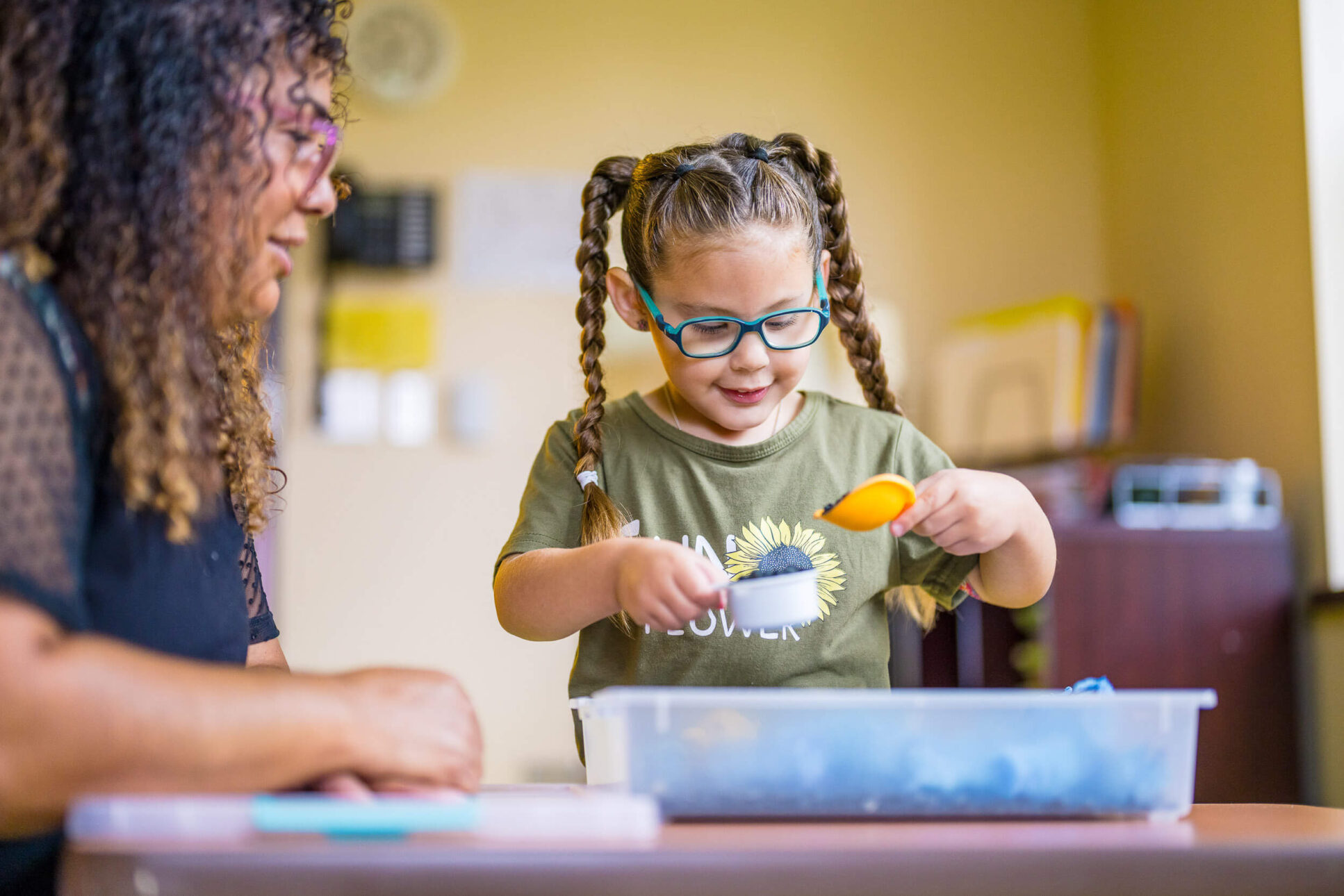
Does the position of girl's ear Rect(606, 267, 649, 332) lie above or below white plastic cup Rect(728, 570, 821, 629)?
above

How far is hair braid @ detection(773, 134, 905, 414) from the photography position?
136cm

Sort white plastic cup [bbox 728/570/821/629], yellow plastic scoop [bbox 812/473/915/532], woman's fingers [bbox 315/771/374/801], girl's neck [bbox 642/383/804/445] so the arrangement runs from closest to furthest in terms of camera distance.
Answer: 1. woman's fingers [bbox 315/771/374/801]
2. white plastic cup [bbox 728/570/821/629]
3. yellow plastic scoop [bbox 812/473/915/532]
4. girl's neck [bbox 642/383/804/445]

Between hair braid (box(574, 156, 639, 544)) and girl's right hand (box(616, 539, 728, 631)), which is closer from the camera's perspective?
girl's right hand (box(616, 539, 728, 631))

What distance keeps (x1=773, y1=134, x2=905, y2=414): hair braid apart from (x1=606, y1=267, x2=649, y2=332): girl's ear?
0.20 metres

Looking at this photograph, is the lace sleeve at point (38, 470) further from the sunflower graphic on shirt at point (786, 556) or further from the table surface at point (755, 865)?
the sunflower graphic on shirt at point (786, 556)

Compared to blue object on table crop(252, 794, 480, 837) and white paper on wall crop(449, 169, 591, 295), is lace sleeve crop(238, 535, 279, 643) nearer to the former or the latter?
blue object on table crop(252, 794, 480, 837)

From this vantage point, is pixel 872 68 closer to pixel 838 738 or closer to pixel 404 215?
pixel 404 215

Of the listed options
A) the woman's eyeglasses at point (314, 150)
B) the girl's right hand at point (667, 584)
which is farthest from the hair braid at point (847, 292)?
the woman's eyeglasses at point (314, 150)

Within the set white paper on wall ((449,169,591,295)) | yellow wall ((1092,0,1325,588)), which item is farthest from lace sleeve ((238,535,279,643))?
white paper on wall ((449,169,591,295))

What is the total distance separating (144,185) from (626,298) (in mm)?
614

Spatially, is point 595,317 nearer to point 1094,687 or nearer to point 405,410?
point 1094,687

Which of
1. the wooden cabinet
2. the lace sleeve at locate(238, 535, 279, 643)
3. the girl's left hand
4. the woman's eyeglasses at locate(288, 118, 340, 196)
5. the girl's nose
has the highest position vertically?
the woman's eyeglasses at locate(288, 118, 340, 196)

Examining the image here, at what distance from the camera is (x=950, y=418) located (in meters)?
3.24

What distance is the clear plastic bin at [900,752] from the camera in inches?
27.8
